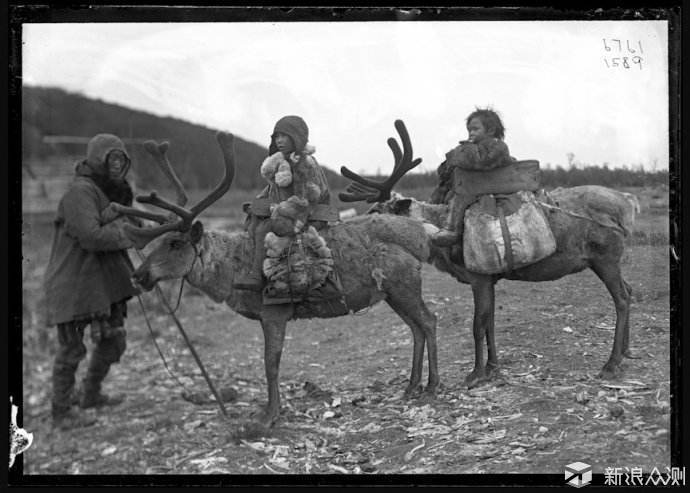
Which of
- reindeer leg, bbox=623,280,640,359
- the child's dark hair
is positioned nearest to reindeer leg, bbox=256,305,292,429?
the child's dark hair

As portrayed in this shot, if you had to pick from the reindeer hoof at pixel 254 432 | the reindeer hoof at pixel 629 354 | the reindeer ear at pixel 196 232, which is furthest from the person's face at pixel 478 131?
the reindeer hoof at pixel 254 432

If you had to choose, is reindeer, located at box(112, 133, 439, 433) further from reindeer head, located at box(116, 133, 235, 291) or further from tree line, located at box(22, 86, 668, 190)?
tree line, located at box(22, 86, 668, 190)

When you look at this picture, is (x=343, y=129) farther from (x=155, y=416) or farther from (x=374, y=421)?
(x=155, y=416)

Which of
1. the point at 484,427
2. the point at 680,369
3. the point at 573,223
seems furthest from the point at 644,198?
the point at 484,427

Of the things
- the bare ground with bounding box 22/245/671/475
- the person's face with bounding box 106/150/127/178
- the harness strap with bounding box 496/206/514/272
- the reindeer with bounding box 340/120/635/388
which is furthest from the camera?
the person's face with bounding box 106/150/127/178

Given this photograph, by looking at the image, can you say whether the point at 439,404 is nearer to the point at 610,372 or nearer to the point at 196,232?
the point at 610,372

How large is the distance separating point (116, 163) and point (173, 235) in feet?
3.02

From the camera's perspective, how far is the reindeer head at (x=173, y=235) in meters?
5.87

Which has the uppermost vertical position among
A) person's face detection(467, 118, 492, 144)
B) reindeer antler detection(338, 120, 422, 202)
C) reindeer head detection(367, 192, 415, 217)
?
person's face detection(467, 118, 492, 144)

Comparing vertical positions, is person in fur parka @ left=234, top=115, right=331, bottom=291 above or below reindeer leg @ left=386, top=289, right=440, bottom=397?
above

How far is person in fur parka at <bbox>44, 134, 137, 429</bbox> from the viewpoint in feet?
20.5

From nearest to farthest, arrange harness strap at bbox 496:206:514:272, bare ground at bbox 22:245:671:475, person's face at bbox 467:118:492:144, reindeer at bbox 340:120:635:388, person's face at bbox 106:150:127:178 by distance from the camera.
A: bare ground at bbox 22:245:671:475
harness strap at bbox 496:206:514:272
reindeer at bbox 340:120:635:388
person's face at bbox 467:118:492:144
person's face at bbox 106:150:127:178

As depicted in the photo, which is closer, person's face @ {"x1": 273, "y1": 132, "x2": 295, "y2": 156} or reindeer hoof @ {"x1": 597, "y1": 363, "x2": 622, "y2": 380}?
person's face @ {"x1": 273, "y1": 132, "x2": 295, "y2": 156}

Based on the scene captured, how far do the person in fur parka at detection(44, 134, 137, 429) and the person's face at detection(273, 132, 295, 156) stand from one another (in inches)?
52.4
